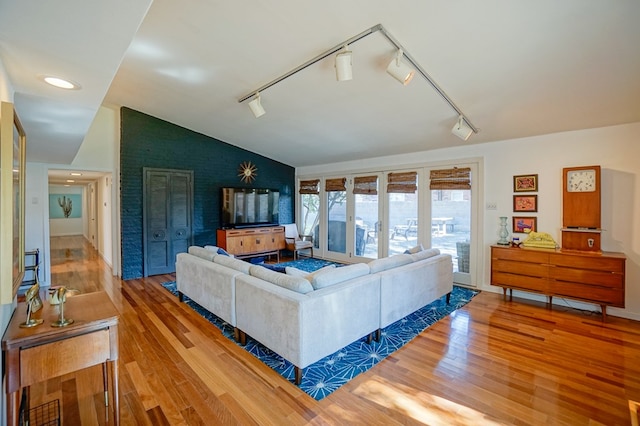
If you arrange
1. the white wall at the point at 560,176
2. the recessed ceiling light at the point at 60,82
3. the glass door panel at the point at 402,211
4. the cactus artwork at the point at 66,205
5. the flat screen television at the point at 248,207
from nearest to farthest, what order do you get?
the recessed ceiling light at the point at 60,82
the white wall at the point at 560,176
the glass door panel at the point at 402,211
the flat screen television at the point at 248,207
the cactus artwork at the point at 66,205

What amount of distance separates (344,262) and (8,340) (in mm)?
5589

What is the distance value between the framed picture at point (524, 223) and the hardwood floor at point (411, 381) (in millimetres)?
1337

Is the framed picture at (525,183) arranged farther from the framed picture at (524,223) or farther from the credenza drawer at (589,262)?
the credenza drawer at (589,262)

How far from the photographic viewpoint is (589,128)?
3686 mm

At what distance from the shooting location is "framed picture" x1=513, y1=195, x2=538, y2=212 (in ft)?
13.6

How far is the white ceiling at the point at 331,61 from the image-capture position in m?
1.34

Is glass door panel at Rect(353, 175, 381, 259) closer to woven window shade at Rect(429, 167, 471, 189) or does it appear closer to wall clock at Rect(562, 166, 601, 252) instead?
woven window shade at Rect(429, 167, 471, 189)

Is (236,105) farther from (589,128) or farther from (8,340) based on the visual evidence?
(589,128)

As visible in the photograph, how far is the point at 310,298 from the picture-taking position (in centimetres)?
224

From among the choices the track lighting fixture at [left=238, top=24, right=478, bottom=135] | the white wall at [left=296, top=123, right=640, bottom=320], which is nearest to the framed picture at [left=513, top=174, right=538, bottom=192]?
the white wall at [left=296, top=123, right=640, bottom=320]

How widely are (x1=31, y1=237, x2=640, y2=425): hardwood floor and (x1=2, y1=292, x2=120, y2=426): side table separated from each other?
1.80 feet

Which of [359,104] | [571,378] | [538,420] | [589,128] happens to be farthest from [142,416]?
[589,128]

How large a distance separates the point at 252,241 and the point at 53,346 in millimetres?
4905

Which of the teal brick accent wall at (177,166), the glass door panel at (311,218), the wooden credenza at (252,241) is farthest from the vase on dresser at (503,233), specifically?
the teal brick accent wall at (177,166)
